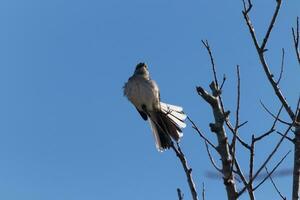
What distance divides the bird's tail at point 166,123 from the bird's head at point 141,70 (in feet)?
2.08

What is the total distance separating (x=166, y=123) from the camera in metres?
7.69

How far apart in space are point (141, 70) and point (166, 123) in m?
1.44

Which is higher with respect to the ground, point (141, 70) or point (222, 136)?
point (141, 70)

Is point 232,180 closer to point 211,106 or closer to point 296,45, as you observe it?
point 211,106

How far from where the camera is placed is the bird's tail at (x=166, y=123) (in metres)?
7.19

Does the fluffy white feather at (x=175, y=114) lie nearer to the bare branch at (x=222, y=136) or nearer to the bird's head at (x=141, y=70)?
the bird's head at (x=141, y=70)

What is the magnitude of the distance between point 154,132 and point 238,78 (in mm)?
4270

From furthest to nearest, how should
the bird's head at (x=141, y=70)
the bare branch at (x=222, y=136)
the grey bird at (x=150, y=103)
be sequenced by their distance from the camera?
the bird's head at (x=141, y=70), the grey bird at (x=150, y=103), the bare branch at (x=222, y=136)

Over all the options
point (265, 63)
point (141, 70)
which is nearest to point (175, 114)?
point (141, 70)

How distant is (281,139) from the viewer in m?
3.00

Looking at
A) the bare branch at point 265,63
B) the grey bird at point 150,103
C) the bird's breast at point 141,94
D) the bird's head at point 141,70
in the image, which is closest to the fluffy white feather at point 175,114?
the grey bird at point 150,103

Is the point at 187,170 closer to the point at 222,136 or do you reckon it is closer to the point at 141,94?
the point at 222,136

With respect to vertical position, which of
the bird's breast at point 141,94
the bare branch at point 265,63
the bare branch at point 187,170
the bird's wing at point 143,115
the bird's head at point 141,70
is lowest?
the bare branch at point 187,170

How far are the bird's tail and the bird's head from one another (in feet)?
2.08
